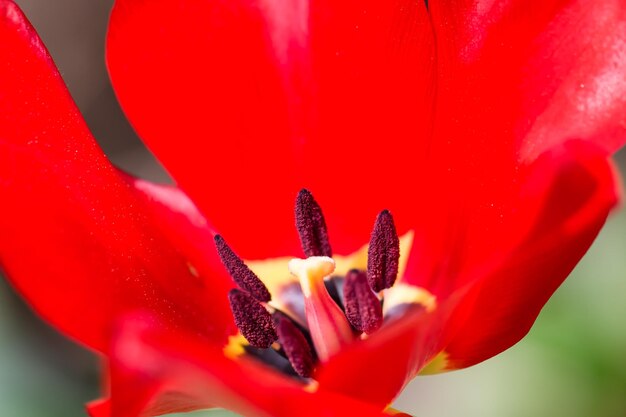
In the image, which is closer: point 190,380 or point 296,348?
point 190,380

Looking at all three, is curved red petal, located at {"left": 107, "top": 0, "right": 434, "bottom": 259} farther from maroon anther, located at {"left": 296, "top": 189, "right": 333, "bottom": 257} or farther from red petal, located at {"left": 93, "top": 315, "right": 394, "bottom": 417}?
red petal, located at {"left": 93, "top": 315, "right": 394, "bottom": 417}

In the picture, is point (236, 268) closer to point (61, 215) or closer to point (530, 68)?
point (61, 215)

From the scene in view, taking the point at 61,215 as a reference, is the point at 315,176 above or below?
above

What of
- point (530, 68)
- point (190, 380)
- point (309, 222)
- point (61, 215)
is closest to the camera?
point (190, 380)

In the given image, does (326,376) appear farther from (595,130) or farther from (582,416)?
(582,416)

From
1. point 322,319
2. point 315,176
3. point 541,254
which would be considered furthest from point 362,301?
point 541,254

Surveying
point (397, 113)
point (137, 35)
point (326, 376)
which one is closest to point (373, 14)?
point (397, 113)

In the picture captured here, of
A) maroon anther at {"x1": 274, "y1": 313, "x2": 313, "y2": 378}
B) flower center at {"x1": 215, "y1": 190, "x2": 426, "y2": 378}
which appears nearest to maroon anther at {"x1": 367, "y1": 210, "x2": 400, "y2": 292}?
flower center at {"x1": 215, "y1": 190, "x2": 426, "y2": 378}
